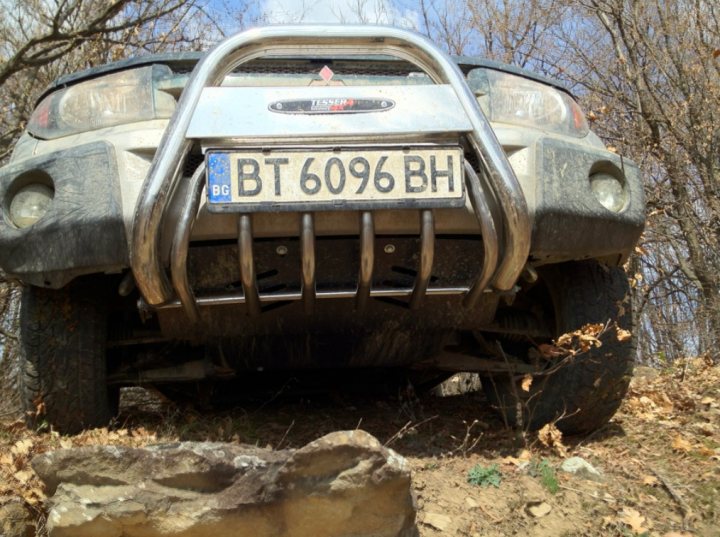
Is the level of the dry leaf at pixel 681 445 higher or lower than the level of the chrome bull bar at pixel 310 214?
lower

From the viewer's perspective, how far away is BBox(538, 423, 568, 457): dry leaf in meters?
3.03

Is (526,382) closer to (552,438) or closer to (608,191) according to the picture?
(552,438)

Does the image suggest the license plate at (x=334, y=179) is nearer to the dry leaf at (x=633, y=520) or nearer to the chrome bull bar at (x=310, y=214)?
the chrome bull bar at (x=310, y=214)

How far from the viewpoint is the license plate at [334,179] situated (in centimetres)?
242

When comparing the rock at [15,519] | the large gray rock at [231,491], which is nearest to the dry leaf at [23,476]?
the rock at [15,519]

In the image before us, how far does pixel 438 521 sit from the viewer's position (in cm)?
233

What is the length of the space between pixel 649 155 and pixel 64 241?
274 inches

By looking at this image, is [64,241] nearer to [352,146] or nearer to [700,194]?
[352,146]

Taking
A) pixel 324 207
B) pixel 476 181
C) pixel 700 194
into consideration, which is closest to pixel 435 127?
pixel 476 181

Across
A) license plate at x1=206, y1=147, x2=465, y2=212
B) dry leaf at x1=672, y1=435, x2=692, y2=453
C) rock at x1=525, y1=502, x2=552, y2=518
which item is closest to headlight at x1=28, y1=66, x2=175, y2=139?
license plate at x1=206, y1=147, x2=465, y2=212

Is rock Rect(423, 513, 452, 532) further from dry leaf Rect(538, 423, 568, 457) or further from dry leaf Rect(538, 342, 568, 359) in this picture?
dry leaf Rect(538, 342, 568, 359)

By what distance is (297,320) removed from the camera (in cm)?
293

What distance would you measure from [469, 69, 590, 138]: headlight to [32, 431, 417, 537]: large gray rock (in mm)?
1422

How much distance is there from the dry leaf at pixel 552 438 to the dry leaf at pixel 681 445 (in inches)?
19.1
